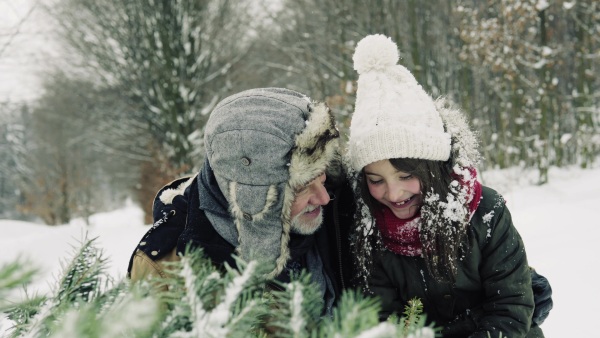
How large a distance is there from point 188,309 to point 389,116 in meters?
1.37

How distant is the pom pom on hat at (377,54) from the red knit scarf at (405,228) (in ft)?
1.85

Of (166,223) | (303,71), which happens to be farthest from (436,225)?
(303,71)

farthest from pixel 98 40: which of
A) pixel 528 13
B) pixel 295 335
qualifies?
pixel 295 335

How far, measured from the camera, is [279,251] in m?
1.65

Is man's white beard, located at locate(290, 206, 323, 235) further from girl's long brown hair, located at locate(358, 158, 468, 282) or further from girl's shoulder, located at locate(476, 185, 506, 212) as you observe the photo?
girl's shoulder, located at locate(476, 185, 506, 212)

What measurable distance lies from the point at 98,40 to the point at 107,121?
10.7ft

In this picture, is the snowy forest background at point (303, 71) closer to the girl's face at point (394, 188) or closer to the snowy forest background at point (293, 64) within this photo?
the snowy forest background at point (293, 64)

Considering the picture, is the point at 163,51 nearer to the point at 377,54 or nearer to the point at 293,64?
the point at 293,64

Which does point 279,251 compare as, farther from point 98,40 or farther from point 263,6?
point 98,40

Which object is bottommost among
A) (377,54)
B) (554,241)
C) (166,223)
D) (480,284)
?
(554,241)

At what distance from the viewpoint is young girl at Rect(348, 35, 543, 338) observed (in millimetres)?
1725

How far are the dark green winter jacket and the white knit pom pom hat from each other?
13.6 inches

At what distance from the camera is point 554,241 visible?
15.6 ft

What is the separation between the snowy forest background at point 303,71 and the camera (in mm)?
8570
